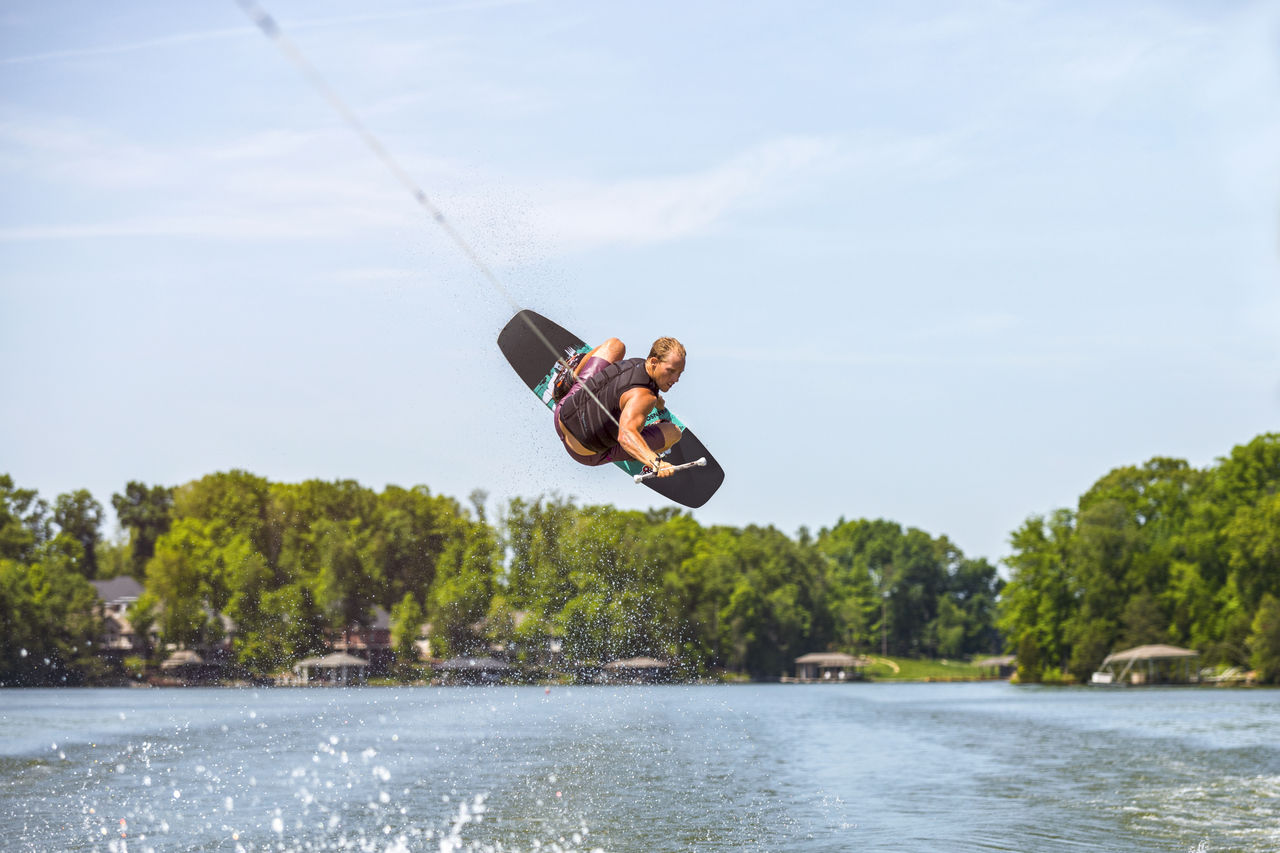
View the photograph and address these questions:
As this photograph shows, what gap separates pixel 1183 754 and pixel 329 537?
5691cm

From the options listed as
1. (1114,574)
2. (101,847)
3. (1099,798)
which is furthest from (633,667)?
(101,847)

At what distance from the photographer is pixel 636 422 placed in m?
10.0

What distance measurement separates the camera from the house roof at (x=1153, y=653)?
71.8 m

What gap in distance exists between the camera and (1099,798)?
78.4 ft

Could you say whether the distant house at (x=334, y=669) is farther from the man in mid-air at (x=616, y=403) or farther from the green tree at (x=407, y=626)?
the man in mid-air at (x=616, y=403)

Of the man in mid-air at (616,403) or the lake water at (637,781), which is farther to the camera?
the lake water at (637,781)

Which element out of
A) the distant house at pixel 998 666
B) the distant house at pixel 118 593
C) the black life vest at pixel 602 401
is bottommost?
the distant house at pixel 998 666

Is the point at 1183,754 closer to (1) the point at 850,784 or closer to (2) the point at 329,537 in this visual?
(1) the point at 850,784

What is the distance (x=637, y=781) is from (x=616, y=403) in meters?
16.7

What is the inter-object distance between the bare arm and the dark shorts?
252 millimetres

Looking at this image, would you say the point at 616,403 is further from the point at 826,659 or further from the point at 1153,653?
the point at 826,659

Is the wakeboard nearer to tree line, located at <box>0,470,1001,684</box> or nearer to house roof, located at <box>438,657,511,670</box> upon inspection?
tree line, located at <box>0,470,1001,684</box>

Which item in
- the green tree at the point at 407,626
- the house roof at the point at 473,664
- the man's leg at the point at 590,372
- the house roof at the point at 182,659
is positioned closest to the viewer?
the man's leg at the point at 590,372

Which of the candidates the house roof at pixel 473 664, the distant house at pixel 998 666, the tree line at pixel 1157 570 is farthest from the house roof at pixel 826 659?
the house roof at pixel 473 664
